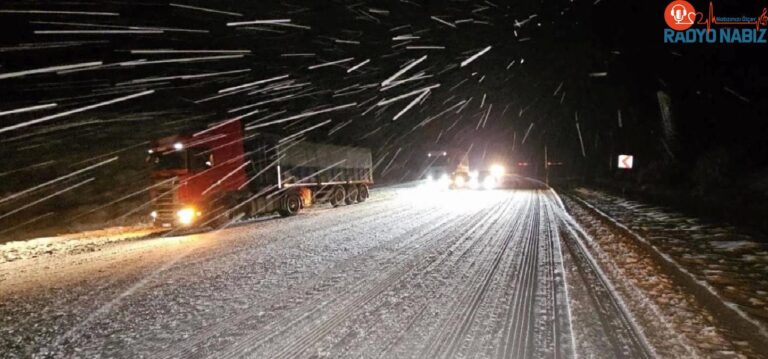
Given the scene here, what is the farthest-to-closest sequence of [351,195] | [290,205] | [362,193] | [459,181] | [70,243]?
1. [459,181]
2. [362,193]
3. [351,195]
4. [290,205]
5. [70,243]

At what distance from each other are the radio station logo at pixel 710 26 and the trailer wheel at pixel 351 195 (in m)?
16.3

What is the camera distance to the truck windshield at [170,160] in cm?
1348

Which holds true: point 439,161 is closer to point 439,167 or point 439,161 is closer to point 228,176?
point 439,167

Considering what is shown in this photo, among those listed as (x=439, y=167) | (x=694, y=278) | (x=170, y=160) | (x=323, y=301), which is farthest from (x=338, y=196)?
(x=694, y=278)

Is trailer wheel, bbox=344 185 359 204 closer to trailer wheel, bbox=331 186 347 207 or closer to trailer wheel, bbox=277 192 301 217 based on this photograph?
trailer wheel, bbox=331 186 347 207

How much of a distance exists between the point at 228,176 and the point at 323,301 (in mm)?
10423

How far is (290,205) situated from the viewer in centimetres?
1720

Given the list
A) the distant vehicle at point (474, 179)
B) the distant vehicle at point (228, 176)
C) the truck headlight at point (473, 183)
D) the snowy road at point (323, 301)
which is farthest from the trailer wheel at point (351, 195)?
the truck headlight at point (473, 183)

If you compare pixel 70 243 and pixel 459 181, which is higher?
pixel 459 181

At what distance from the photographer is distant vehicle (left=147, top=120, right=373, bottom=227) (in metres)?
13.4

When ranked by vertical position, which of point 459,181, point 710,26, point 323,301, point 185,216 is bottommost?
point 323,301

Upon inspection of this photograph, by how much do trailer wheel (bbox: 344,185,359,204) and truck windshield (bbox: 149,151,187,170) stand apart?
377 inches

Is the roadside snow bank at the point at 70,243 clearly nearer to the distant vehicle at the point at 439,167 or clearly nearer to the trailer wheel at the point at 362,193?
the trailer wheel at the point at 362,193

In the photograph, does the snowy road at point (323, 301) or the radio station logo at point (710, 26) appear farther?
the radio station logo at point (710, 26)
